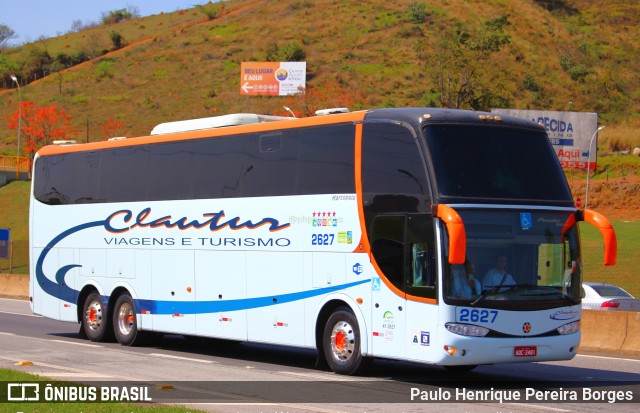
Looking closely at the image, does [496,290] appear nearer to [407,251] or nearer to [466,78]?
[407,251]

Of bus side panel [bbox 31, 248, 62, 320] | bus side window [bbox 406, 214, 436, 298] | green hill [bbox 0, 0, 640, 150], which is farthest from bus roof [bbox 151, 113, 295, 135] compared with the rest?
green hill [bbox 0, 0, 640, 150]

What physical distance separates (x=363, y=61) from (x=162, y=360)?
87.9 meters

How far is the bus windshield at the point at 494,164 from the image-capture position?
13.6 metres

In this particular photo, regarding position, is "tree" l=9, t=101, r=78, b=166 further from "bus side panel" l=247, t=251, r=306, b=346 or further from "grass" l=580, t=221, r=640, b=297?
"bus side panel" l=247, t=251, r=306, b=346

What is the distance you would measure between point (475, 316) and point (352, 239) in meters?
2.54

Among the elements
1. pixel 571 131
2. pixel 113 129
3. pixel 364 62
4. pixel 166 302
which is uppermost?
pixel 364 62

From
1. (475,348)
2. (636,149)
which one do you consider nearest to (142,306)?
A: (475,348)

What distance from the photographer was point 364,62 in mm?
102375

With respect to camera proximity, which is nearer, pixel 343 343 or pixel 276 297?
pixel 343 343

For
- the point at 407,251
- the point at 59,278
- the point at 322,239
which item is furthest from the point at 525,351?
the point at 59,278

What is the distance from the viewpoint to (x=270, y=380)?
14.4 m

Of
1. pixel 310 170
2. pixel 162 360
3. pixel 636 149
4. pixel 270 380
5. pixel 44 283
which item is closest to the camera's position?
pixel 270 380

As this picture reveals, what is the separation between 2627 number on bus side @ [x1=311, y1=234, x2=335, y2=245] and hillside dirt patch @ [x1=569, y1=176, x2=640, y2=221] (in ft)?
142

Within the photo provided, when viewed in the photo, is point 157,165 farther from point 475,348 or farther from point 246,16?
point 246,16
